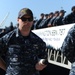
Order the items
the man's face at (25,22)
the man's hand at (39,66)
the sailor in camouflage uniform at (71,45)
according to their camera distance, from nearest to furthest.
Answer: the man's hand at (39,66) → the man's face at (25,22) → the sailor in camouflage uniform at (71,45)

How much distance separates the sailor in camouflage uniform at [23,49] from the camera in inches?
168

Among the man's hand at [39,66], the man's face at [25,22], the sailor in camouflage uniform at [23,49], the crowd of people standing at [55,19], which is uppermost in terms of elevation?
the man's face at [25,22]

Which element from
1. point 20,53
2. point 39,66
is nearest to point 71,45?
point 39,66

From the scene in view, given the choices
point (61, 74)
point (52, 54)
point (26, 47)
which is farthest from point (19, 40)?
point (52, 54)

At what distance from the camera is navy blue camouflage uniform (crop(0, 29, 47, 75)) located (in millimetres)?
4266

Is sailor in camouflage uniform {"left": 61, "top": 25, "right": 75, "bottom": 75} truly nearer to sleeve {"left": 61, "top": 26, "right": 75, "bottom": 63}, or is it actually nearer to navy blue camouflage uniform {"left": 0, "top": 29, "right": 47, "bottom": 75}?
sleeve {"left": 61, "top": 26, "right": 75, "bottom": 63}

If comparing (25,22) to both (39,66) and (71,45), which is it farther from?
(71,45)

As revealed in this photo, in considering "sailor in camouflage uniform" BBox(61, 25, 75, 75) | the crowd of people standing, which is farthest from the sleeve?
the crowd of people standing

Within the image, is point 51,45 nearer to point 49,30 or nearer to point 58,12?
point 49,30

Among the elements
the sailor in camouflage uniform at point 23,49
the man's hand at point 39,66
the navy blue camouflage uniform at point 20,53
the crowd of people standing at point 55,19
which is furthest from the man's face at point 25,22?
the crowd of people standing at point 55,19

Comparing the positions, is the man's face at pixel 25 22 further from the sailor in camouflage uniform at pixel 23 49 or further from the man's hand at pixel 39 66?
the man's hand at pixel 39 66

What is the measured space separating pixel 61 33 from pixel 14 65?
4723 mm

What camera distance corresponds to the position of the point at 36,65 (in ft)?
14.0

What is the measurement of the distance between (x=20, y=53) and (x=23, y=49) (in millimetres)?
58
